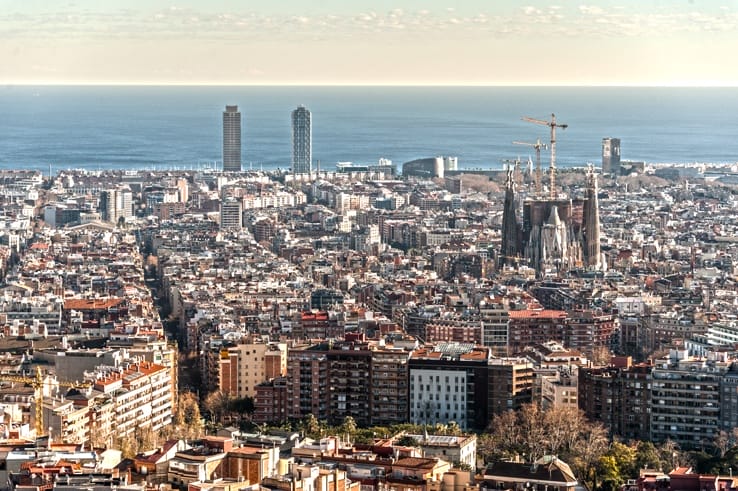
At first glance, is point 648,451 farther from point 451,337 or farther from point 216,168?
point 216,168

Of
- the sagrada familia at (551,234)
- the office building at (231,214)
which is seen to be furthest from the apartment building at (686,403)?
the office building at (231,214)

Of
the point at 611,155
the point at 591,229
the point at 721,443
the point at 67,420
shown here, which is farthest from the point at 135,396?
the point at 611,155

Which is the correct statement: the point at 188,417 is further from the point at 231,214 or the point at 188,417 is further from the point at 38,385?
the point at 231,214

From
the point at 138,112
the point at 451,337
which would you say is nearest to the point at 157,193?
the point at 451,337

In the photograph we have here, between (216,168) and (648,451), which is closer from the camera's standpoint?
(648,451)

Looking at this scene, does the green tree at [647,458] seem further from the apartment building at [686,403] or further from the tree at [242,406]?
the tree at [242,406]

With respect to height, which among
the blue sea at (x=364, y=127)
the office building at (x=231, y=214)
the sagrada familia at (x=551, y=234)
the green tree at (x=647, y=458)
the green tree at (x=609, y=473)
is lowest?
the blue sea at (x=364, y=127)
